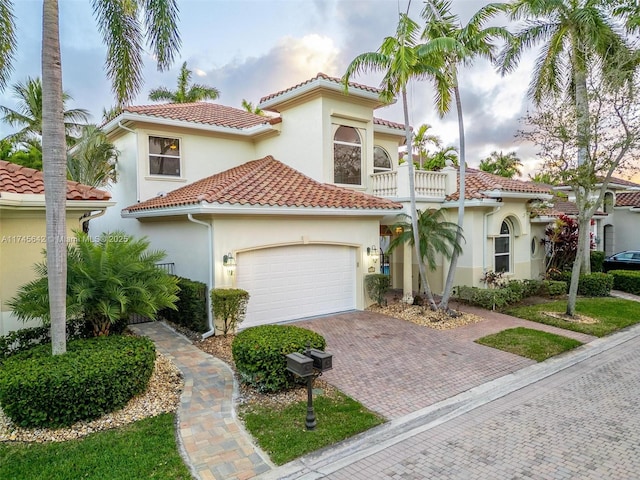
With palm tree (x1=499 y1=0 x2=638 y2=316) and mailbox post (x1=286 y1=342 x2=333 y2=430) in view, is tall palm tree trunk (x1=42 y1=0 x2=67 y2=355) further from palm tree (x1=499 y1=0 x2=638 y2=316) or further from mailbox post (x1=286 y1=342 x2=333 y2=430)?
palm tree (x1=499 y1=0 x2=638 y2=316)

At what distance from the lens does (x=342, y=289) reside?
13.7 meters

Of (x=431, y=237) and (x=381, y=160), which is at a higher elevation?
(x=381, y=160)

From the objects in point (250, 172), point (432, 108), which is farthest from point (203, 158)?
point (432, 108)

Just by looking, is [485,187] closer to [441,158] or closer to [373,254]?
[373,254]

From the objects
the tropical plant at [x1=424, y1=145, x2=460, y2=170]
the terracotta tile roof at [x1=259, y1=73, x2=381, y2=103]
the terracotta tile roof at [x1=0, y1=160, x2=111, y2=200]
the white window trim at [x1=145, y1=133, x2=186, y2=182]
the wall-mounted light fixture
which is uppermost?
the tropical plant at [x1=424, y1=145, x2=460, y2=170]

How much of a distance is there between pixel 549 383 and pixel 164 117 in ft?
48.6

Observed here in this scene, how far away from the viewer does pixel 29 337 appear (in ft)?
25.6

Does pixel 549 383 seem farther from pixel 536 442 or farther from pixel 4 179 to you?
pixel 4 179

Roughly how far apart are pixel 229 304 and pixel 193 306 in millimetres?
1559

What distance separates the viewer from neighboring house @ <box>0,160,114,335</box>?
8.62 m

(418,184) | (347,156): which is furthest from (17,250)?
(418,184)

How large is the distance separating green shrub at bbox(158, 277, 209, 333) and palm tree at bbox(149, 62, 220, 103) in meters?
26.6

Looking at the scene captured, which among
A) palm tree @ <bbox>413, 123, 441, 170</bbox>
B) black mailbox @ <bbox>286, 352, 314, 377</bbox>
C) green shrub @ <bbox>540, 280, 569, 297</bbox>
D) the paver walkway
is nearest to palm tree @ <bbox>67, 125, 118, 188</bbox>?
the paver walkway

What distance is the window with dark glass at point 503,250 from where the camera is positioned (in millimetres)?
16680
